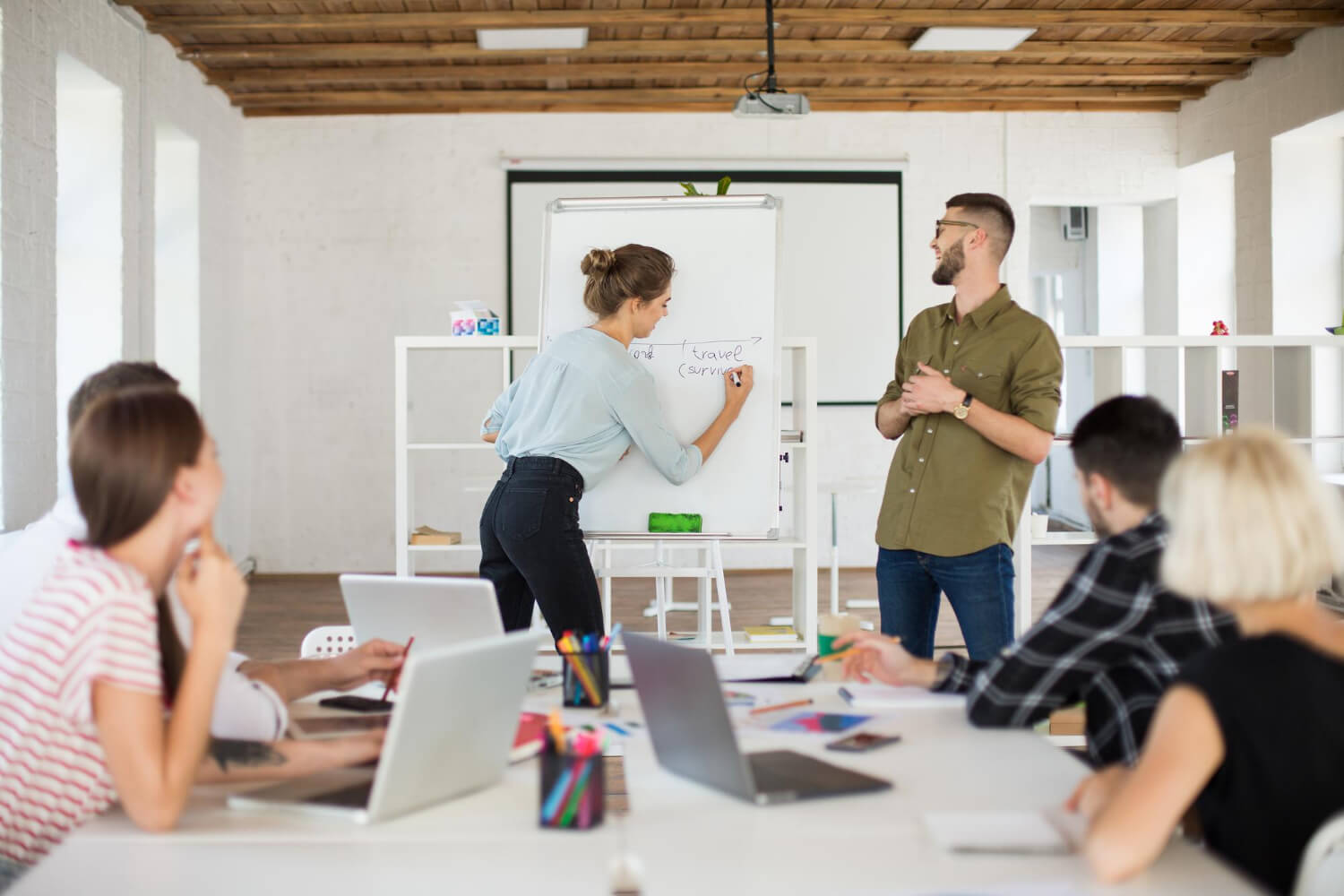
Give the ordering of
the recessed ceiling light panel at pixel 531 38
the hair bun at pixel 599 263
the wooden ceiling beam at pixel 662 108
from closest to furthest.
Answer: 1. the hair bun at pixel 599 263
2. the recessed ceiling light panel at pixel 531 38
3. the wooden ceiling beam at pixel 662 108

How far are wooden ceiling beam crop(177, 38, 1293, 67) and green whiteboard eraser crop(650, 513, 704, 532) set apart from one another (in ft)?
11.6

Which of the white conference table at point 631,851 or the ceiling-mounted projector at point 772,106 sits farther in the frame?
the ceiling-mounted projector at point 772,106

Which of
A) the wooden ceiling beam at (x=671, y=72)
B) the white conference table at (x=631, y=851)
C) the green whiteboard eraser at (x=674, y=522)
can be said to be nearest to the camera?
the white conference table at (x=631, y=851)

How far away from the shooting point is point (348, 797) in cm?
137

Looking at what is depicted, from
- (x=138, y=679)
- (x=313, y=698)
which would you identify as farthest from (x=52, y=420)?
(x=138, y=679)

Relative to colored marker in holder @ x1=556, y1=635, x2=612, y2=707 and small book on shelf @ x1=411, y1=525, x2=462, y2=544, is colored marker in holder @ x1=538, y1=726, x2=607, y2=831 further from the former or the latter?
small book on shelf @ x1=411, y1=525, x2=462, y2=544

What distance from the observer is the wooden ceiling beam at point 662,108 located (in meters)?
7.30

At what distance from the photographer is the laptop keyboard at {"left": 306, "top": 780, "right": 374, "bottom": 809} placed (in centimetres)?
135

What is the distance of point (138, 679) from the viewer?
1.28 meters

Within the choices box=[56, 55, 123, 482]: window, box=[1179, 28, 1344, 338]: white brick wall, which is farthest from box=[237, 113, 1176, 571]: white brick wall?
box=[56, 55, 123, 482]: window

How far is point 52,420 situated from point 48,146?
109cm

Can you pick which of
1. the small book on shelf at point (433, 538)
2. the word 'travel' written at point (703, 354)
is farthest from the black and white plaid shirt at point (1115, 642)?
the small book on shelf at point (433, 538)

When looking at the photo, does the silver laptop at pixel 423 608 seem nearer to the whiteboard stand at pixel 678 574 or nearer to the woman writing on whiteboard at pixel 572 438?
the woman writing on whiteboard at pixel 572 438

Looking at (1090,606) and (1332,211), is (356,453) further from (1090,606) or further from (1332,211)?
(1090,606)
